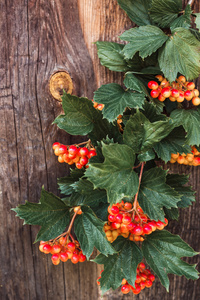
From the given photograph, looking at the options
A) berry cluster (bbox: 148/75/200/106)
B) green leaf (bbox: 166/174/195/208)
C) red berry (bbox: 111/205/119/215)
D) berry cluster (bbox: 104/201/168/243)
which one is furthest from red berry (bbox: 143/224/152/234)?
berry cluster (bbox: 148/75/200/106)

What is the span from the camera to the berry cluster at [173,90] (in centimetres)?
100

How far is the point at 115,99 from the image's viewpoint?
3.32 ft

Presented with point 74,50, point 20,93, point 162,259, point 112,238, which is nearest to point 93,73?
point 74,50

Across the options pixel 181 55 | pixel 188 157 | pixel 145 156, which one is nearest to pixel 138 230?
pixel 145 156

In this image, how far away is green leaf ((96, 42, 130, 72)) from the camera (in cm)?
106

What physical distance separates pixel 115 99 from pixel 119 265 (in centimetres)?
63

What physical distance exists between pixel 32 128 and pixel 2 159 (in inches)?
7.4

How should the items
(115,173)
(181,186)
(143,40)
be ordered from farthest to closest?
(181,186), (143,40), (115,173)

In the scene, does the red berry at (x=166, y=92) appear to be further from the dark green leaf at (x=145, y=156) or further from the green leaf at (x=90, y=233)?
the green leaf at (x=90, y=233)

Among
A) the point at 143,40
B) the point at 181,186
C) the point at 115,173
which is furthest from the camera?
the point at 181,186

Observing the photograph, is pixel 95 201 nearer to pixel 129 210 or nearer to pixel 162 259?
pixel 129 210

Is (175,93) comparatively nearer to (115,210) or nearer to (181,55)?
(181,55)

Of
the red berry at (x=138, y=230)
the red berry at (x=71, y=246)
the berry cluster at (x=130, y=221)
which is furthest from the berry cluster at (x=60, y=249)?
the red berry at (x=138, y=230)

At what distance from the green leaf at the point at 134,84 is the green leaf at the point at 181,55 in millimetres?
93
